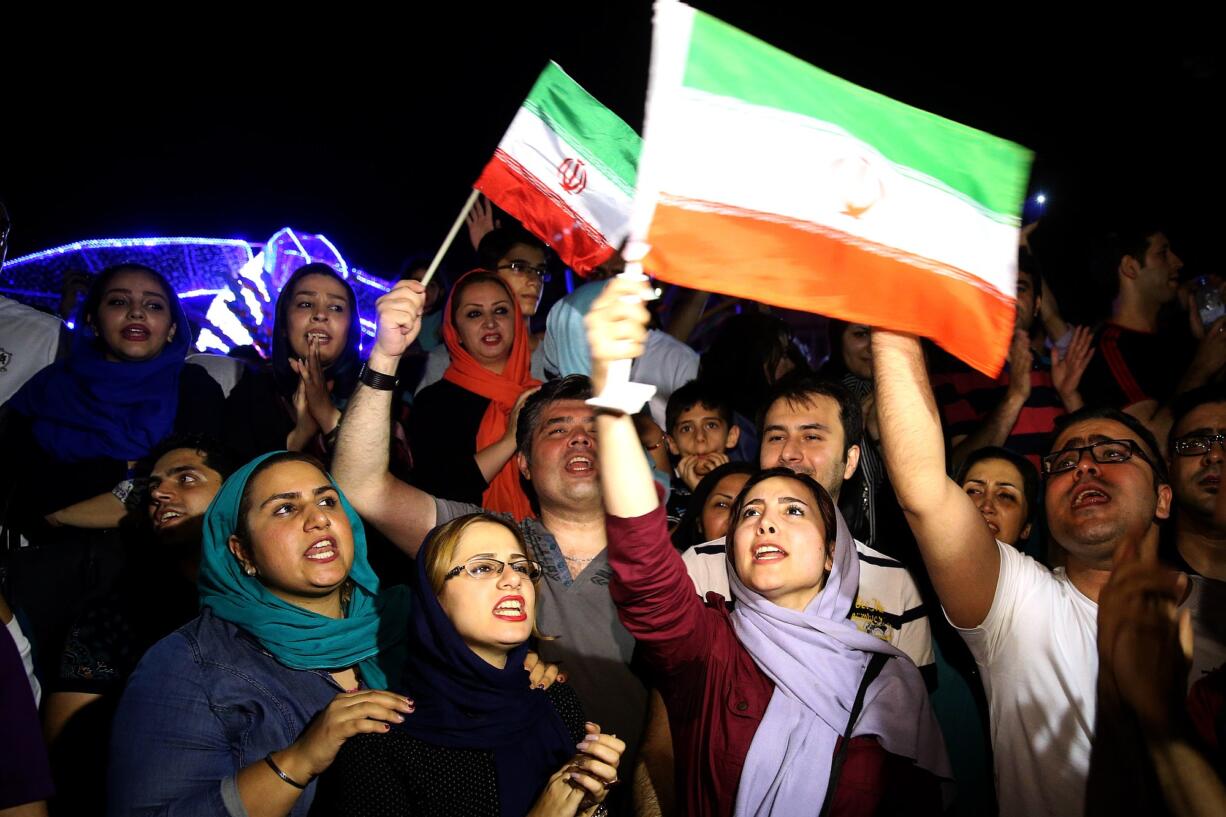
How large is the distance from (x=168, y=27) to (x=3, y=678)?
22.1ft

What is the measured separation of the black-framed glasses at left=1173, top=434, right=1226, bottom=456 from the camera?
137 inches

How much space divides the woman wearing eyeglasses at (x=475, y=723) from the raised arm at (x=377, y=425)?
63 centimetres

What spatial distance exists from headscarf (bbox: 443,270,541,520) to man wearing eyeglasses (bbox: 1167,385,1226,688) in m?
2.36

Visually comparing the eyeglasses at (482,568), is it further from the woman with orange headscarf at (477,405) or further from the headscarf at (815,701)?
the woman with orange headscarf at (477,405)

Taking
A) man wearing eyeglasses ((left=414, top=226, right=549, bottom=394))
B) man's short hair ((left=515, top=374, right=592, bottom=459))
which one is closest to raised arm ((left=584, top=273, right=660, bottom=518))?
man's short hair ((left=515, top=374, right=592, bottom=459))

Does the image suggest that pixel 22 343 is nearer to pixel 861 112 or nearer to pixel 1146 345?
pixel 861 112

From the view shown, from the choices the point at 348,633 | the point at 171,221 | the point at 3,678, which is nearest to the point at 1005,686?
the point at 348,633

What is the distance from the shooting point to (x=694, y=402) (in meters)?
4.66

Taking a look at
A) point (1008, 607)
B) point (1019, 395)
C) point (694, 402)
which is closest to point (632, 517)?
point (1008, 607)

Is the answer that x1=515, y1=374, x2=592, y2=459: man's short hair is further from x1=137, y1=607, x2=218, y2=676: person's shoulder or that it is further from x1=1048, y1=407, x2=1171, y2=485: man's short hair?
x1=1048, y1=407, x2=1171, y2=485: man's short hair

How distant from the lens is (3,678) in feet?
7.25

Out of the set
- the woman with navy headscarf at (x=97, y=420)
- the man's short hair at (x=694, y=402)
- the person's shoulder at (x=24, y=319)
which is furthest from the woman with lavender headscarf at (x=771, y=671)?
the person's shoulder at (x=24, y=319)

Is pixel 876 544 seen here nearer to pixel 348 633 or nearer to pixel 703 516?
pixel 703 516

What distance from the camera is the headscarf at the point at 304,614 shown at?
112 inches
